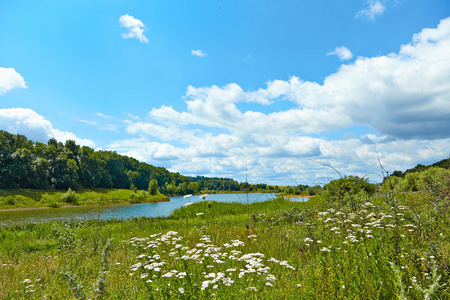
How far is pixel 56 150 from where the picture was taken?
241 ft

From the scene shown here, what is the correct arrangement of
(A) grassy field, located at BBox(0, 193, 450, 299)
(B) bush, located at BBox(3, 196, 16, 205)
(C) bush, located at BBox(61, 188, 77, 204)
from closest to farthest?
(A) grassy field, located at BBox(0, 193, 450, 299)
(B) bush, located at BBox(3, 196, 16, 205)
(C) bush, located at BBox(61, 188, 77, 204)

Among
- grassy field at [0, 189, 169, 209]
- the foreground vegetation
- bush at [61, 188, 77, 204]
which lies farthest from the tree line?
the foreground vegetation

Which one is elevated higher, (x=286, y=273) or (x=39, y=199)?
(x=286, y=273)

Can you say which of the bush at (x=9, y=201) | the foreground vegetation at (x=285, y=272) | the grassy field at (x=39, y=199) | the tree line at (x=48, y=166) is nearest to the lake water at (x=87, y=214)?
the foreground vegetation at (x=285, y=272)

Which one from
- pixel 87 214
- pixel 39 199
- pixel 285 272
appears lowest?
pixel 39 199

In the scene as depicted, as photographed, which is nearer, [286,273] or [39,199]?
[286,273]

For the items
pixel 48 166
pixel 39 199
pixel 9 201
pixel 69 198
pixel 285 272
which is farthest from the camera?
pixel 48 166

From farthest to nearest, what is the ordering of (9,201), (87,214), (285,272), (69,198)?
(69,198), (9,201), (87,214), (285,272)

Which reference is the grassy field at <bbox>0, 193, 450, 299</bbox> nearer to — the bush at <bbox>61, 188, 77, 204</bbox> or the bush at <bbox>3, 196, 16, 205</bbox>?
the bush at <bbox>3, 196, 16, 205</bbox>

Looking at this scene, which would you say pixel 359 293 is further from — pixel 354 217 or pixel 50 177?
pixel 50 177

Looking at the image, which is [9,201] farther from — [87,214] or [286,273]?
[286,273]

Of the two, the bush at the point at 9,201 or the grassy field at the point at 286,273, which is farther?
the bush at the point at 9,201

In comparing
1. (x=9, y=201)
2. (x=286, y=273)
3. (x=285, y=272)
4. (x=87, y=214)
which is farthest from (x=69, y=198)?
(x=286, y=273)

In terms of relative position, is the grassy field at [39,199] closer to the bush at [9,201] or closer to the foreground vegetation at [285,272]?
the bush at [9,201]
